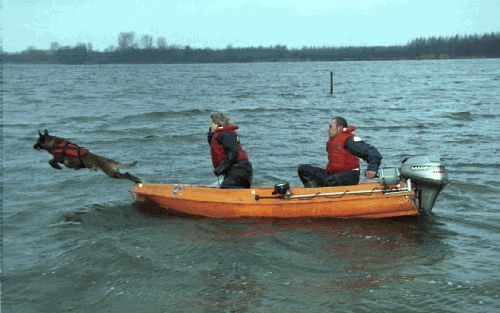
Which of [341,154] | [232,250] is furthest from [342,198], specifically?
[232,250]

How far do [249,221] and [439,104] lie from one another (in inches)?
972

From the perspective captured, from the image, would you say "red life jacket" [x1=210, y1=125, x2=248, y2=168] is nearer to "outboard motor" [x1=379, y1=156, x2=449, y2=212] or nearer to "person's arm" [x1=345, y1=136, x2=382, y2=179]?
"person's arm" [x1=345, y1=136, x2=382, y2=179]

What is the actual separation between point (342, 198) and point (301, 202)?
1.98 feet

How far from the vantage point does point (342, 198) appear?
8836 millimetres

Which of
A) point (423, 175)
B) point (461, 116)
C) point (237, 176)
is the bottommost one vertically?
point (461, 116)

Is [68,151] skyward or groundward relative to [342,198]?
skyward

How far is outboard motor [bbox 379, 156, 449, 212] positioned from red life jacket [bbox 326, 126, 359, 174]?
55 cm

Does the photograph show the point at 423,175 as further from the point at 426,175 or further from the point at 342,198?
the point at 342,198

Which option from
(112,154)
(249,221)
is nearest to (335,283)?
(249,221)

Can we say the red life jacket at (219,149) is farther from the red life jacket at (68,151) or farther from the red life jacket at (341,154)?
the red life jacket at (68,151)

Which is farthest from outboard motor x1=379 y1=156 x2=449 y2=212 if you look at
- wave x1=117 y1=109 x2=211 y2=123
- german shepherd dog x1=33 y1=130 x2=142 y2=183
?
wave x1=117 y1=109 x2=211 y2=123

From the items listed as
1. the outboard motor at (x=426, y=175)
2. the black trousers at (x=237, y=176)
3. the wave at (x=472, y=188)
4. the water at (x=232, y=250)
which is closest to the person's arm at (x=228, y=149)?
the black trousers at (x=237, y=176)

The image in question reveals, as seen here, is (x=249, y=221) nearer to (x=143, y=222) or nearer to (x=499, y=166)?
(x=143, y=222)

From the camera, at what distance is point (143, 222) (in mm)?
9680
